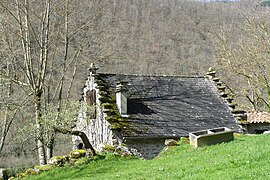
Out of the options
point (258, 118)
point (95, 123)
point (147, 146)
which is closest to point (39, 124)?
point (95, 123)

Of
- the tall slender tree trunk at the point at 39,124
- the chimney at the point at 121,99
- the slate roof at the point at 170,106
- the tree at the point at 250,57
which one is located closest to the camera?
the tall slender tree trunk at the point at 39,124

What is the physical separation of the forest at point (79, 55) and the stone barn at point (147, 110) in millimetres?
1628

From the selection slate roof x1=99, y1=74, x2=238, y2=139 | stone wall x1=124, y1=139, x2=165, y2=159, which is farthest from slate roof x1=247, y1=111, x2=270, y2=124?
stone wall x1=124, y1=139, x2=165, y2=159

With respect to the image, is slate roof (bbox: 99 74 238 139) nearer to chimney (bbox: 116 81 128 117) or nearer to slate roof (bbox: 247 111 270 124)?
chimney (bbox: 116 81 128 117)

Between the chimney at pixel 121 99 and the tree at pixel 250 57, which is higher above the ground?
the tree at pixel 250 57

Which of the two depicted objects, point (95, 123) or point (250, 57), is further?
point (250, 57)

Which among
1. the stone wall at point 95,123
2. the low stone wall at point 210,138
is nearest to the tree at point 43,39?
the stone wall at point 95,123

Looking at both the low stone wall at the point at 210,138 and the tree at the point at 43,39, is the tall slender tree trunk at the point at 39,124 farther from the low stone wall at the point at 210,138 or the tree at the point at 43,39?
the low stone wall at the point at 210,138

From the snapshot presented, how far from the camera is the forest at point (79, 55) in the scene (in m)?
17.3

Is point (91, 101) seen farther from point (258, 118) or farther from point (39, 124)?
point (258, 118)

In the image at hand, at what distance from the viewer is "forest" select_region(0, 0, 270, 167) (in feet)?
56.7

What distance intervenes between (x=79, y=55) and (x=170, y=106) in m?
6.74

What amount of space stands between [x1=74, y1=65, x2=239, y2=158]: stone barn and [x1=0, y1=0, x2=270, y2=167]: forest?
5.34 ft

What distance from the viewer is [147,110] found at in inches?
731
